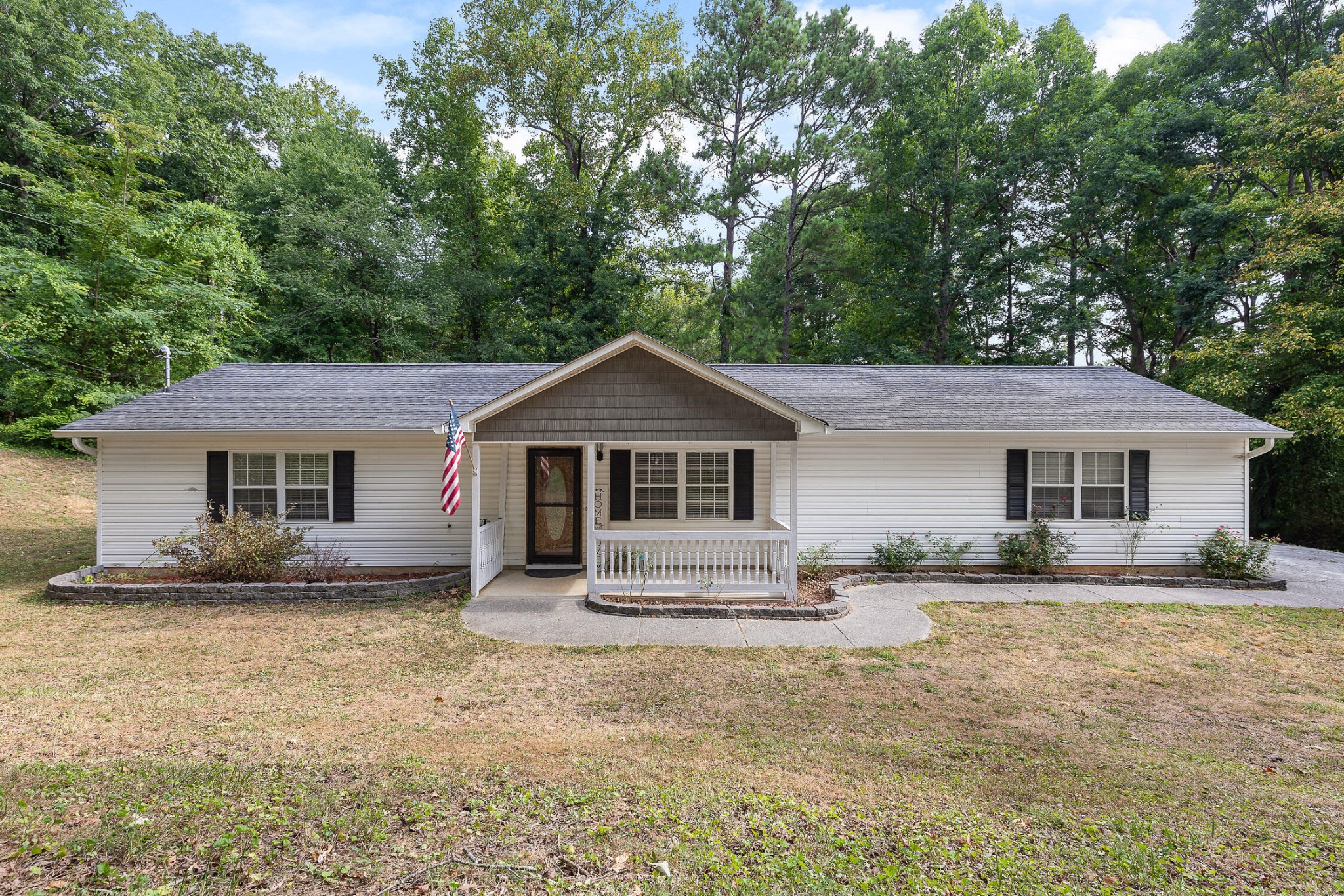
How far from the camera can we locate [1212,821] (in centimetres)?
333

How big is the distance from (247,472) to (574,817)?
931 centimetres

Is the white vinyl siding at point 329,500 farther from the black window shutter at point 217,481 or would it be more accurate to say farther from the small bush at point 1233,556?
the small bush at point 1233,556

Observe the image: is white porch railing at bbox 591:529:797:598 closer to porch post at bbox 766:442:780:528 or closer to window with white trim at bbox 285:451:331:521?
porch post at bbox 766:442:780:528

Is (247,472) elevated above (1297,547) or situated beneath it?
elevated above

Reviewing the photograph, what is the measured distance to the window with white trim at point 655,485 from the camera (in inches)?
400

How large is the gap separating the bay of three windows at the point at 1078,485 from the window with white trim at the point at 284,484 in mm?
12385

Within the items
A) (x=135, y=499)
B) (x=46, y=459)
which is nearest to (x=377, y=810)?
(x=135, y=499)

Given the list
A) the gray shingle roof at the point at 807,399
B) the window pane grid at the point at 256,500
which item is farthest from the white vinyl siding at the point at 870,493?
the window pane grid at the point at 256,500

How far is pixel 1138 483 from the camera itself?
10.1m

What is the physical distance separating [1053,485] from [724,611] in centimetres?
676

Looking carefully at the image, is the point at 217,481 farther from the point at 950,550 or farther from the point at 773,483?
the point at 950,550

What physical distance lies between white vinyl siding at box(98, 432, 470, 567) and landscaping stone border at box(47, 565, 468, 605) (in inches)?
44.9

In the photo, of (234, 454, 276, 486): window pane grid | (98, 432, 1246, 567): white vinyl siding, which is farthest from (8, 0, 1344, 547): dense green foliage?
(234, 454, 276, 486): window pane grid

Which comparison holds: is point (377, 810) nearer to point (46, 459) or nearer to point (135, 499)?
point (135, 499)
